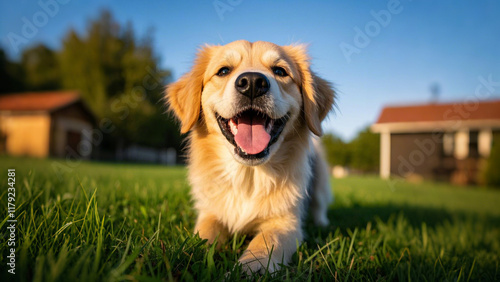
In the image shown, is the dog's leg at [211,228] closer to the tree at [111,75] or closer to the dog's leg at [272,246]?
the dog's leg at [272,246]

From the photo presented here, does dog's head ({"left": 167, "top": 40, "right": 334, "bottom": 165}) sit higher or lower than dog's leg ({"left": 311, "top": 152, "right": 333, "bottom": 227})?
higher

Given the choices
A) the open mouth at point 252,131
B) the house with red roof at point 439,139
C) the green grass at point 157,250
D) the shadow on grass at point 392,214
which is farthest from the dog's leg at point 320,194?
the house with red roof at point 439,139

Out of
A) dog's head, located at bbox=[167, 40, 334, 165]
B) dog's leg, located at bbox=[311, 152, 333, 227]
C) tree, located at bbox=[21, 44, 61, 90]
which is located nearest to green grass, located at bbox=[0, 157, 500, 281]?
dog's leg, located at bbox=[311, 152, 333, 227]

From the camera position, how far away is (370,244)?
2316 mm

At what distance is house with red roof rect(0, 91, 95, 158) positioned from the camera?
18406 millimetres

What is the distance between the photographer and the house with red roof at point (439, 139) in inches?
688

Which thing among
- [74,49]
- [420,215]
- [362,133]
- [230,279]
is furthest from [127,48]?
[230,279]

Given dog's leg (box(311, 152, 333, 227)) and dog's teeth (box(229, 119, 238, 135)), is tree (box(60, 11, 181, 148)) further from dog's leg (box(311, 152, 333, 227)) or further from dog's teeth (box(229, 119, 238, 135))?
dog's teeth (box(229, 119, 238, 135))

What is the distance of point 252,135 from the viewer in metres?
2.15

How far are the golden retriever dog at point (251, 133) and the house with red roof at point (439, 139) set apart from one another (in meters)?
17.4

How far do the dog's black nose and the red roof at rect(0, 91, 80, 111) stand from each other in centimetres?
2054

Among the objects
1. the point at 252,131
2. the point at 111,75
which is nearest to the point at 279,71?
the point at 252,131

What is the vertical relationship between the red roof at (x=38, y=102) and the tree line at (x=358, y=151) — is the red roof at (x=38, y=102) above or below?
above

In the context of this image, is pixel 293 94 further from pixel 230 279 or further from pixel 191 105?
pixel 230 279
